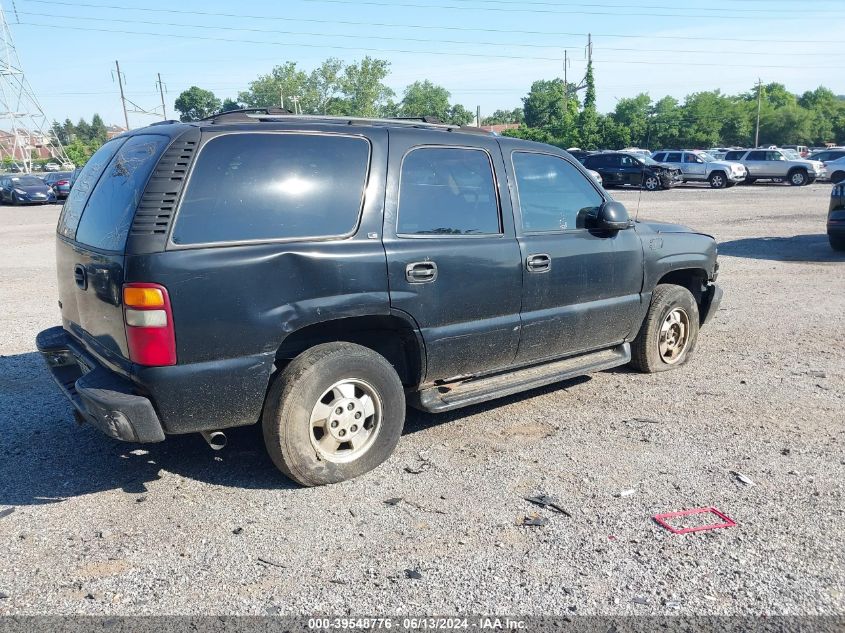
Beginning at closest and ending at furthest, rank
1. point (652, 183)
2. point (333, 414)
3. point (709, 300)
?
point (333, 414)
point (709, 300)
point (652, 183)

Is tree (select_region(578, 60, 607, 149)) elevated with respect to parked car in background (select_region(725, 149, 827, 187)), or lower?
elevated

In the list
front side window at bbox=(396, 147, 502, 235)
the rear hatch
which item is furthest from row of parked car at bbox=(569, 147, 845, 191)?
the rear hatch

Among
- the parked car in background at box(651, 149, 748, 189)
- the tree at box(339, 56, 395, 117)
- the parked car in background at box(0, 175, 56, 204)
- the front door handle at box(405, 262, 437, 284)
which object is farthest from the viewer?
the tree at box(339, 56, 395, 117)

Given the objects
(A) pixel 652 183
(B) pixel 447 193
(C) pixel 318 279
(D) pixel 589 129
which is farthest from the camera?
(D) pixel 589 129

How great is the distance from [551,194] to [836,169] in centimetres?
3384

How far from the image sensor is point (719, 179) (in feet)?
112

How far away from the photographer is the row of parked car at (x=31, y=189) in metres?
32.6

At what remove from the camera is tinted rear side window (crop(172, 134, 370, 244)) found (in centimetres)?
382

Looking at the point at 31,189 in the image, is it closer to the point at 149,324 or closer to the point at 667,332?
the point at 667,332

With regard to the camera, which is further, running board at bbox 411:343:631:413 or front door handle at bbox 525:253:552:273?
front door handle at bbox 525:253:552:273

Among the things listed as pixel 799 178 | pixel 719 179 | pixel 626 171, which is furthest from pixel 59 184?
pixel 799 178

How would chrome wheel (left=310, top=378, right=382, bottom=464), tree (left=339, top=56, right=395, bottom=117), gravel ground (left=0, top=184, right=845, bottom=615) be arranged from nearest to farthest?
gravel ground (left=0, top=184, right=845, bottom=615) → chrome wheel (left=310, top=378, right=382, bottom=464) → tree (left=339, top=56, right=395, bottom=117)

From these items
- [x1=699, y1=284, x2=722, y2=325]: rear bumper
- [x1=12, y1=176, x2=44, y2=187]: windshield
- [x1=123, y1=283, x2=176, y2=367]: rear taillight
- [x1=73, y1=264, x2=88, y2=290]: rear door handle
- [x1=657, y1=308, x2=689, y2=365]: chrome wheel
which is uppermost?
[x1=12, y1=176, x2=44, y2=187]: windshield

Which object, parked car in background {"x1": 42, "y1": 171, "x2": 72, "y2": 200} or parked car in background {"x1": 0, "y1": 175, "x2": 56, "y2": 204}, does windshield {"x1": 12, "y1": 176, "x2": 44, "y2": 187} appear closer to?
parked car in background {"x1": 0, "y1": 175, "x2": 56, "y2": 204}
